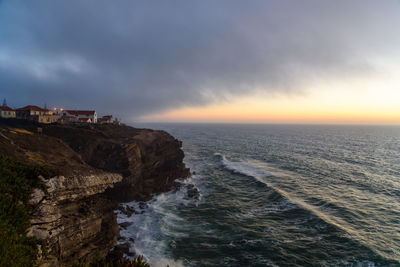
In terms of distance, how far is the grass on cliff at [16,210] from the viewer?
10.7 m

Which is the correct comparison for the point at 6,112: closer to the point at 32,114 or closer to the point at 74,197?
the point at 32,114

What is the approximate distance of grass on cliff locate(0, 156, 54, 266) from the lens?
10656 mm

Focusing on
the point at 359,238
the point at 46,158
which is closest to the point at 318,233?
the point at 359,238

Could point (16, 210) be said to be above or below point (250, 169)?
above

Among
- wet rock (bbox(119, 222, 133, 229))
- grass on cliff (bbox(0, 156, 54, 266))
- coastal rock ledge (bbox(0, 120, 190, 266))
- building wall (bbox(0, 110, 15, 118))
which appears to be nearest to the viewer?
grass on cliff (bbox(0, 156, 54, 266))


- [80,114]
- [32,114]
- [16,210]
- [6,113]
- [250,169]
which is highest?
[80,114]

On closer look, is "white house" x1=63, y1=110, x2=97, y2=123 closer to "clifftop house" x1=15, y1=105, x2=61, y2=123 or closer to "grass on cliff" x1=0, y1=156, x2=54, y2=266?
"clifftop house" x1=15, y1=105, x2=61, y2=123

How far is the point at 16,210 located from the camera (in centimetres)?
1327

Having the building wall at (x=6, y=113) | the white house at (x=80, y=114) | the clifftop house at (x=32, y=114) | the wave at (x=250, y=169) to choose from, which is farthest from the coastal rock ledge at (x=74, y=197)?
the white house at (x=80, y=114)

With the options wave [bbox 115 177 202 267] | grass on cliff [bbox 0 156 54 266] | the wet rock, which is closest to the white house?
wave [bbox 115 177 202 267]

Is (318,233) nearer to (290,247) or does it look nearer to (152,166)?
(290,247)

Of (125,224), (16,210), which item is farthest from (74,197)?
(125,224)

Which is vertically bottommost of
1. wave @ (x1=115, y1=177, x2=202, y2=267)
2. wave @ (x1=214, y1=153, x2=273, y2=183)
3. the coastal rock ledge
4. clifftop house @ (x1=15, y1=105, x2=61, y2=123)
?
wave @ (x1=115, y1=177, x2=202, y2=267)

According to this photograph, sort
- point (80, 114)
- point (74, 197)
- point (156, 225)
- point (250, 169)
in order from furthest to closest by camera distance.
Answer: point (80, 114) → point (250, 169) → point (156, 225) → point (74, 197)
